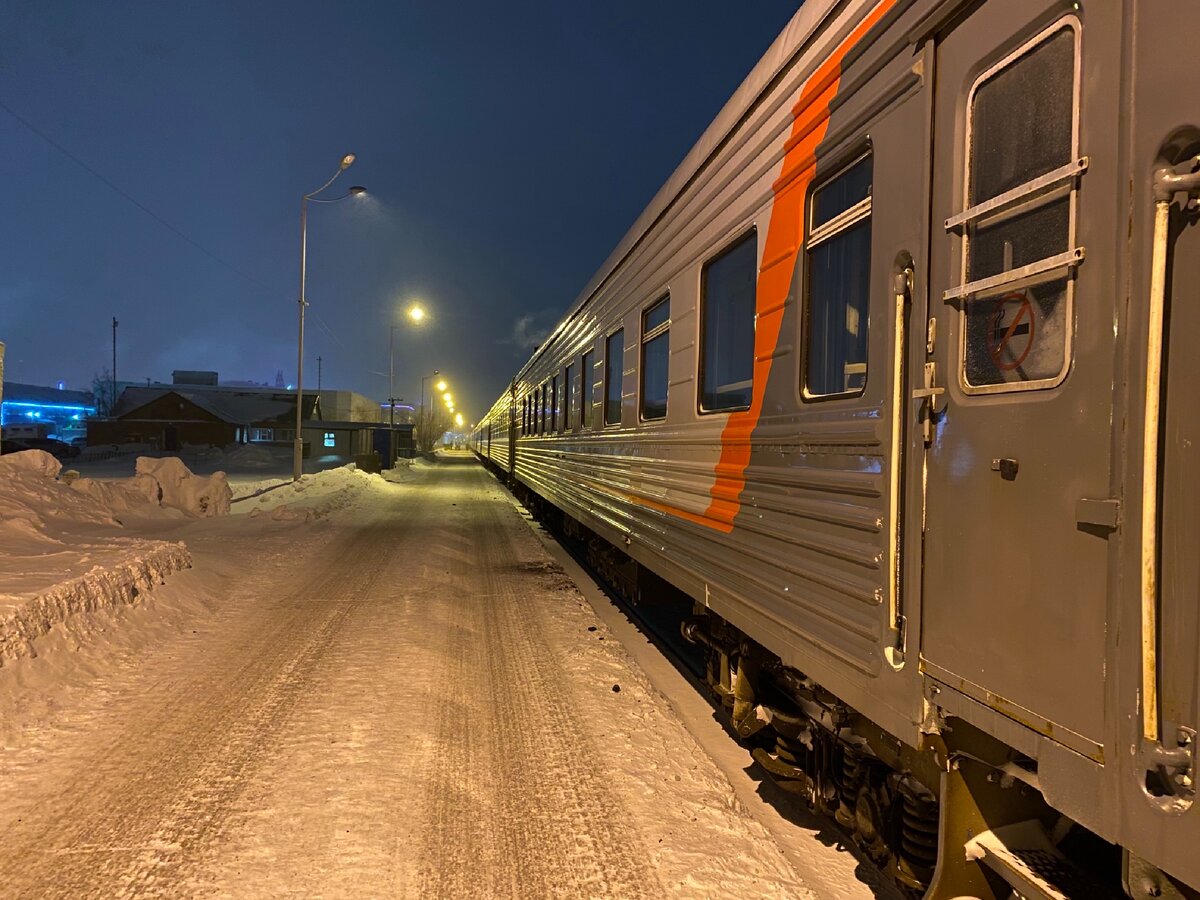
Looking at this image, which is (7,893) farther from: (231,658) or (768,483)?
(768,483)

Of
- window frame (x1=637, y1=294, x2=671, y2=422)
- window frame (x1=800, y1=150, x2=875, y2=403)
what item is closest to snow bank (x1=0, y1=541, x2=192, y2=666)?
window frame (x1=637, y1=294, x2=671, y2=422)

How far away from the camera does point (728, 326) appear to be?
4027mm

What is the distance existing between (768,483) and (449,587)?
19.2 ft

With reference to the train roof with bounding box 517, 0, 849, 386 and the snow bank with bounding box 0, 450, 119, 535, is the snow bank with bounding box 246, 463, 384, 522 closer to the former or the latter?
the snow bank with bounding box 0, 450, 119, 535

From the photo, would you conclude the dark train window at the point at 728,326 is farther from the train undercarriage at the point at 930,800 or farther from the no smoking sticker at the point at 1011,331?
the no smoking sticker at the point at 1011,331

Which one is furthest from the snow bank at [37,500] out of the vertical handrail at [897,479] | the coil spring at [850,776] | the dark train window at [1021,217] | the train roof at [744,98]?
the dark train window at [1021,217]

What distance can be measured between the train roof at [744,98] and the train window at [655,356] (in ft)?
2.41

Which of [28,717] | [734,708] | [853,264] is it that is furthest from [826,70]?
[28,717]

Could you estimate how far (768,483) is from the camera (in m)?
3.25

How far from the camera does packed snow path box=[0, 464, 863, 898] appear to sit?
113 inches

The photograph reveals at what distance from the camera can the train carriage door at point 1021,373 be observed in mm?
1583

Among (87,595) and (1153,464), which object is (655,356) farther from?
(87,595)

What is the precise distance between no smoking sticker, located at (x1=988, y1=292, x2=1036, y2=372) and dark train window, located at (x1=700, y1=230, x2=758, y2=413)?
1663 millimetres

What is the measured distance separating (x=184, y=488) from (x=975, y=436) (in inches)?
552
